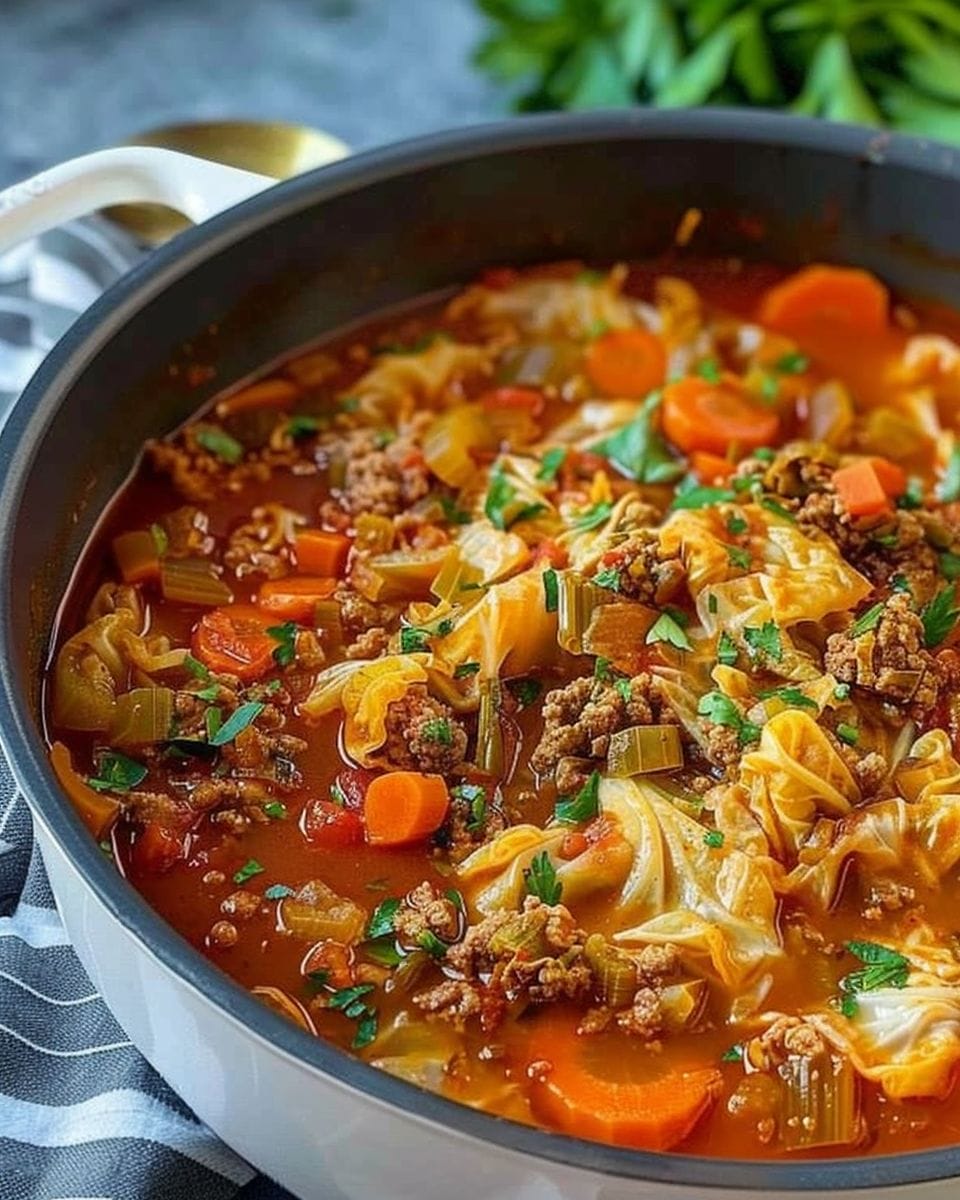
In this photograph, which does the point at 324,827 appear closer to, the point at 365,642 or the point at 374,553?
the point at 365,642

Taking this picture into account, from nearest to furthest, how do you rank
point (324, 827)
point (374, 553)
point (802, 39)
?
1. point (324, 827)
2. point (374, 553)
3. point (802, 39)

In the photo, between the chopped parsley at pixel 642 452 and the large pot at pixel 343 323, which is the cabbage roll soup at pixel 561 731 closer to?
the chopped parsley at pixel 642 452

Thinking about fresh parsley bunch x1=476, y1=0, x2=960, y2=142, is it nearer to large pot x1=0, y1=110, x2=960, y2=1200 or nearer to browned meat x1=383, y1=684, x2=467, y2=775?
large pot x1=0, y1=110, x2=960, y2=1200

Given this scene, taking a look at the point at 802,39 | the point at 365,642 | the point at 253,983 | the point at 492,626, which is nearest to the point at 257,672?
the point at 365,642

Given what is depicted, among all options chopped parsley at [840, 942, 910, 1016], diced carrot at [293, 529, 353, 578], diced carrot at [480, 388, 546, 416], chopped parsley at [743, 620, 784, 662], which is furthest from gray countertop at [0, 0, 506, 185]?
chopped parsley at [840, 942, 910, 1016]

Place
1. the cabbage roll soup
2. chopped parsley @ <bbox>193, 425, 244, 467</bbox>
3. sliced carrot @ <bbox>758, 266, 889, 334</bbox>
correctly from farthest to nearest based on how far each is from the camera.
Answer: sliced carrot @ <bbox>758, 266, 889, 334</bbox>
chopped parsley @ <bbox>193, 425, 244, 467</bbox>
the cabbage roll soup

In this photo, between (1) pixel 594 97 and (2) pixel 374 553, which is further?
(1) pixel 594 97

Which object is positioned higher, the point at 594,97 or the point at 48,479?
the point at 594,97
